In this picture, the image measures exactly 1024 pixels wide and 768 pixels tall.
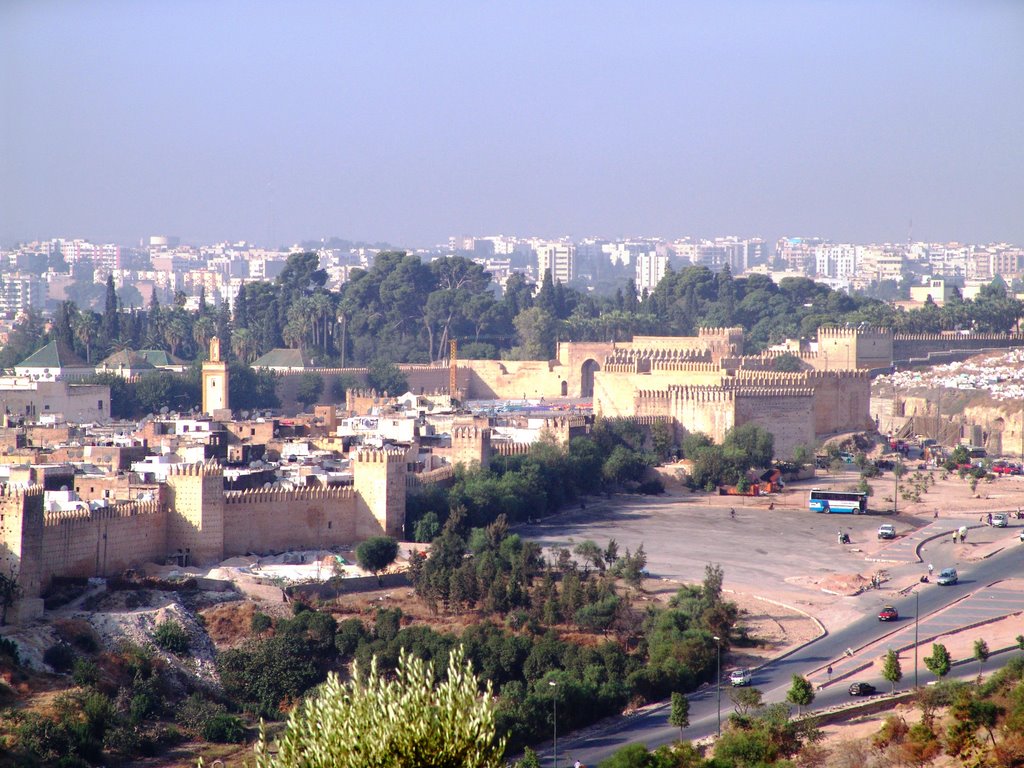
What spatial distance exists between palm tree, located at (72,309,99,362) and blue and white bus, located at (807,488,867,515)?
2215 cm

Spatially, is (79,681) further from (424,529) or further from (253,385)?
(253,385)

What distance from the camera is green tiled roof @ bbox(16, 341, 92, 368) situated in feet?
136

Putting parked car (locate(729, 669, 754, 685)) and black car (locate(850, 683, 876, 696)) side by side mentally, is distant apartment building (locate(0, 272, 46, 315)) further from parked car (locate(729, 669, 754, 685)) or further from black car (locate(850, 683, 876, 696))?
black car (locate(850, 683, 876, 696))

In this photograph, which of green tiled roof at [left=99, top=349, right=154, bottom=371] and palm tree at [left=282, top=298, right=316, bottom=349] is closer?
green tiled roof at [left=99, top=349, right=154, bottom=371]

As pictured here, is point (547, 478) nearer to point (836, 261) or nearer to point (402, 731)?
point (402, 731)

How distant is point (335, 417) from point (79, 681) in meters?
16.5

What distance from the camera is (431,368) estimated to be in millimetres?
47750

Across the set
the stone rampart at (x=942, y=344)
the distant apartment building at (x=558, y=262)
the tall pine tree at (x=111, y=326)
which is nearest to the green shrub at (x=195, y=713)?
the stone rampart at (x=942, y=344)

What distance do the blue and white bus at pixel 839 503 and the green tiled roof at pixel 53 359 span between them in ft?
60.8

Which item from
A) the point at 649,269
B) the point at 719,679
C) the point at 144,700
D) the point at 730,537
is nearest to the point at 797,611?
the point at 719,679

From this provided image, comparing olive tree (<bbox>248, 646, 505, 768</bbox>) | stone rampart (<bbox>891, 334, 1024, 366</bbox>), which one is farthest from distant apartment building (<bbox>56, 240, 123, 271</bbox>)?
olive tree (<bbox>248, 646, 505, 768</bbox>)

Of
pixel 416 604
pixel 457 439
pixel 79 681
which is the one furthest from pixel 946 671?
pixel 457 439

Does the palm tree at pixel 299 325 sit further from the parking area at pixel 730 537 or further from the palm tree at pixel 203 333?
the parking area at pixel 730 537

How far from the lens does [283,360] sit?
45.9 m
